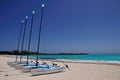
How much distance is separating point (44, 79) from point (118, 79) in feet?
20.7

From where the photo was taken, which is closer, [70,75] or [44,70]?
[70,75]

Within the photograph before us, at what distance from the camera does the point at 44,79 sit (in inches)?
489

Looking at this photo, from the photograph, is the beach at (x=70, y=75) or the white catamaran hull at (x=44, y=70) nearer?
the beach at (x=70, y=75)

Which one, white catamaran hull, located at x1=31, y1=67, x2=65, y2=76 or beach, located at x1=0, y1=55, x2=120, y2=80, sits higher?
white catamaran hull, located at x1=31, y1=67, x2=65, y2=76

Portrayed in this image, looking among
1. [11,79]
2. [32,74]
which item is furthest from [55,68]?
[11,79]

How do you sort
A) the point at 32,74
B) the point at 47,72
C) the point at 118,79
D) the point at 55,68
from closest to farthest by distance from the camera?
the point at 118,79
the point at 32,74
the point at 47,72
the point at 55,68

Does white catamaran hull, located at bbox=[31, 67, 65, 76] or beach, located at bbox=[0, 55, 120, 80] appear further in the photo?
white catamaran hull, located at bbox=[31, 67, 65, 76]

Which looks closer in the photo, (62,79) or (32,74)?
(62,79)

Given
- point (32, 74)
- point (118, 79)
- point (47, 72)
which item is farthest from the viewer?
point (47, 72)

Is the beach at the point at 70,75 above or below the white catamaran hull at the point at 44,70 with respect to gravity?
below

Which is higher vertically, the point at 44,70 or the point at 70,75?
the point at 44,70

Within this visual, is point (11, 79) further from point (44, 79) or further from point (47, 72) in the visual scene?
point (47, 72)

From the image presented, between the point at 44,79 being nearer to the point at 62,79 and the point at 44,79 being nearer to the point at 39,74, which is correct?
the point at 62,79

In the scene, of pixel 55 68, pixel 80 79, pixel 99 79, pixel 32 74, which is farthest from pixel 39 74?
pixel 99 79
